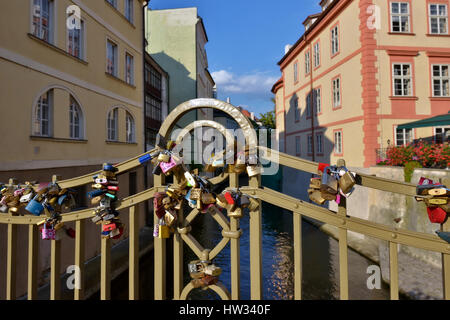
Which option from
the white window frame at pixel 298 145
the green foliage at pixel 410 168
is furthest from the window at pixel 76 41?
the white window frame at pixel 298 145

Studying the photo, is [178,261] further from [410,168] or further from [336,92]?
[336,92]

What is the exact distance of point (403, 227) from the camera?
402 inches

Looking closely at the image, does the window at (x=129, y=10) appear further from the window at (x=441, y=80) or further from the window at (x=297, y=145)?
the window at (x=441, y=80)

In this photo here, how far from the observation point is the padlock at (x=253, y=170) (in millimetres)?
1589

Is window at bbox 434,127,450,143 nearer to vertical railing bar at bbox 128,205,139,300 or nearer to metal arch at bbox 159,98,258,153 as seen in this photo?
metal arch at bbox 159,98,258,153

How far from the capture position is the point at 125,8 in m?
13.4

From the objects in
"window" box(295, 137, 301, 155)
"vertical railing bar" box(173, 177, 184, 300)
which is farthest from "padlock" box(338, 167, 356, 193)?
"window" box(295, 137, 301, 155)

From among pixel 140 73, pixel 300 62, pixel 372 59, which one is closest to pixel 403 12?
pixel 372 59

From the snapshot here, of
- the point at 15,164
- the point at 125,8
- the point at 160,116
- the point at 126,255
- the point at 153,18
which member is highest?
the point at 153,18

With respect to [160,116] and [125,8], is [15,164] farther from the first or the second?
[160,116]

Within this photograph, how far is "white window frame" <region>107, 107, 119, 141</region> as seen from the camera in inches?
474
